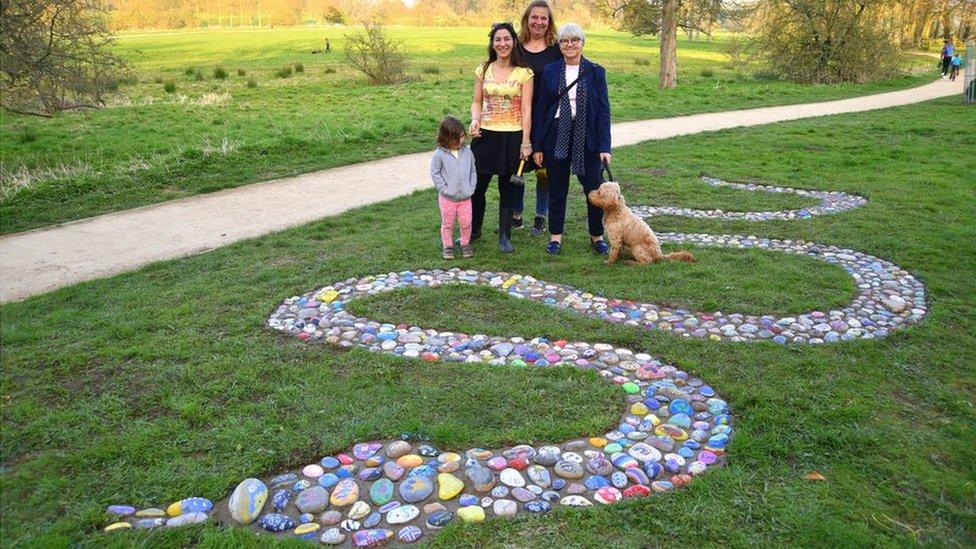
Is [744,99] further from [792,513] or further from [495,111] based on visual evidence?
[792,513]

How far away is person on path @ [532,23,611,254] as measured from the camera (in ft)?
22.3

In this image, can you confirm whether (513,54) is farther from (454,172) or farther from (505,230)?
(505,230)

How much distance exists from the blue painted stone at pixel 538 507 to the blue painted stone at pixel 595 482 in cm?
28

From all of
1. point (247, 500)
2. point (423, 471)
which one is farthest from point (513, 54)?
point (247, 500)

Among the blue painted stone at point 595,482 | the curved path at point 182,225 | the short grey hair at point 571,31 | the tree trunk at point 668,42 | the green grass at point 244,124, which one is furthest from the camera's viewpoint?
the tree trunk at point 668,42

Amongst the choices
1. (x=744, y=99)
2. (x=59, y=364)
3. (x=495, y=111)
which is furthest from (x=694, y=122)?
(x=59, y=364)

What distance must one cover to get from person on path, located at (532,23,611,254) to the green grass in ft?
19.8

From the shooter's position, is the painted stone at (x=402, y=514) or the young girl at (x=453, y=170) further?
the young girl at (x=453, y=170)

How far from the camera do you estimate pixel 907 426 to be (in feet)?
13.3

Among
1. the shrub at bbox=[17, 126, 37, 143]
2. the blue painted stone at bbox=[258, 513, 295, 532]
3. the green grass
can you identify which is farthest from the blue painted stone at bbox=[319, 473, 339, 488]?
the shrub at bbox=[17, 126, 37, 143]

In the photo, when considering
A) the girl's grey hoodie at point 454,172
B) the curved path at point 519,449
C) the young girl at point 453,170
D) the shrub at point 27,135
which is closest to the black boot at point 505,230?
the young girl at point 453,170

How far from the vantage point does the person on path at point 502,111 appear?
271 inches

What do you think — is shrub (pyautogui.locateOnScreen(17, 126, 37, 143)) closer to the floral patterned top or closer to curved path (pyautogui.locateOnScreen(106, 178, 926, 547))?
curved path (pyautogui.locateOnScreen(106, 178, 926, 547))

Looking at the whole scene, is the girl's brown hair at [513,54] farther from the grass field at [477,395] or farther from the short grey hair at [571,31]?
the grass field at [477,395]
